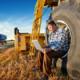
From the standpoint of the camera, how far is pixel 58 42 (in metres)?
6.32

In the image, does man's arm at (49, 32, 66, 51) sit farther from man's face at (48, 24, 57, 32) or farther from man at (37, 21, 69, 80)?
man's face at (48, 24, 57, 32)

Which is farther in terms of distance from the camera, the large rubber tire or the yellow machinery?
the yellow machinery

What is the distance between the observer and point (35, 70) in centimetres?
730

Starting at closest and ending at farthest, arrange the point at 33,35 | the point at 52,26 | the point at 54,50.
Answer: the point at 54,50, the point at 52,26, the point at 33,35

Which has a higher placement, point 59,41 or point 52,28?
point 52,28

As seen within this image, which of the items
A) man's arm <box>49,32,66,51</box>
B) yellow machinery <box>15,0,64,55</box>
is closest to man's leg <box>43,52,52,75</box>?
man's arm <box>49,32,66,51</box>

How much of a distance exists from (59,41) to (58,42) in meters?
0.03

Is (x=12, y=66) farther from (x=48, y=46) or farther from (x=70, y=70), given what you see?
(x=70, y=70)

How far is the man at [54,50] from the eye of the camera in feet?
20.2

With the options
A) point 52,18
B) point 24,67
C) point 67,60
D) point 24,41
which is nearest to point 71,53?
point 67,60

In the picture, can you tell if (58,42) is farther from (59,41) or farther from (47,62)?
(47,62)

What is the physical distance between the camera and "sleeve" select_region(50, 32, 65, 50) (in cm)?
625

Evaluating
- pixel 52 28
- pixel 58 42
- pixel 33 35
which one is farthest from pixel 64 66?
pixel 33 35

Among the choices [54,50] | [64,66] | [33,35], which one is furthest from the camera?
[33,35]
